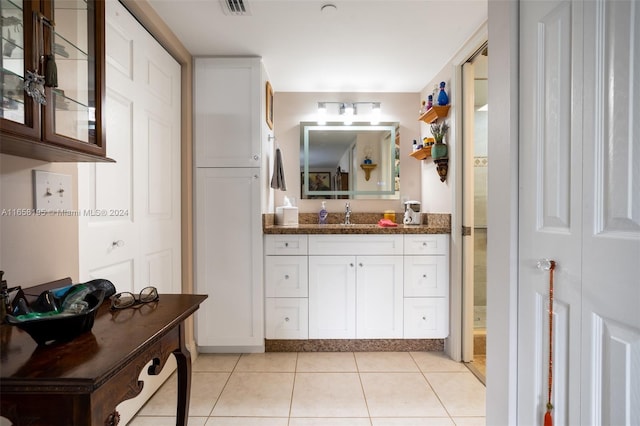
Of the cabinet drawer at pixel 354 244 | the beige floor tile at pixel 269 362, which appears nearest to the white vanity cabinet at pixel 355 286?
the cabinet drawer at pixel 354 244

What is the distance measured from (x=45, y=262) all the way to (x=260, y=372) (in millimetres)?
1464

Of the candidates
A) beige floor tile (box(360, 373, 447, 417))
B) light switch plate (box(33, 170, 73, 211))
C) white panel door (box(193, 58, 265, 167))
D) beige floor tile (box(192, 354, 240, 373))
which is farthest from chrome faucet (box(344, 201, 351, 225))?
light switch plate (box(33, 170, 73, 211))

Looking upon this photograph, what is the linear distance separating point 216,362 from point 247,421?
28.6 inches

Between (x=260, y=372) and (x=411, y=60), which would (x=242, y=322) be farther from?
(x=411, y=60)

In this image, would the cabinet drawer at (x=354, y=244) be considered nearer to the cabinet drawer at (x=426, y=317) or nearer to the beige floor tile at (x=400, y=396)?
the cabinet drawer at (x=426, y=317)

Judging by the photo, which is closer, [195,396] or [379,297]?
[195,396]

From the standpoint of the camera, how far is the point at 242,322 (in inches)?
90.5

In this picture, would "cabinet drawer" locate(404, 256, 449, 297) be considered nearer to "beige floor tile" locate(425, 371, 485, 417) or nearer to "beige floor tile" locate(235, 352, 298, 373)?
"beige floor tile" locate(425, 371, 485, 417)

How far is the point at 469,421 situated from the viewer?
5.28ft

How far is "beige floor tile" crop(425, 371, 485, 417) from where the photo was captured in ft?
5.58

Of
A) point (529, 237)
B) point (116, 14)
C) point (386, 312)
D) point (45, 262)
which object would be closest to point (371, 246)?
point (386, 312)

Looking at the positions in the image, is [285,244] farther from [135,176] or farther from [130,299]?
[130,299]

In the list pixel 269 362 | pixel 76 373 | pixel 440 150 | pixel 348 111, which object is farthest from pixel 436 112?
pixel 76 373

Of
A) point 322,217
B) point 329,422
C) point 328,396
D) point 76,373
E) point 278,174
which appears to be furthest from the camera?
point 322,217
